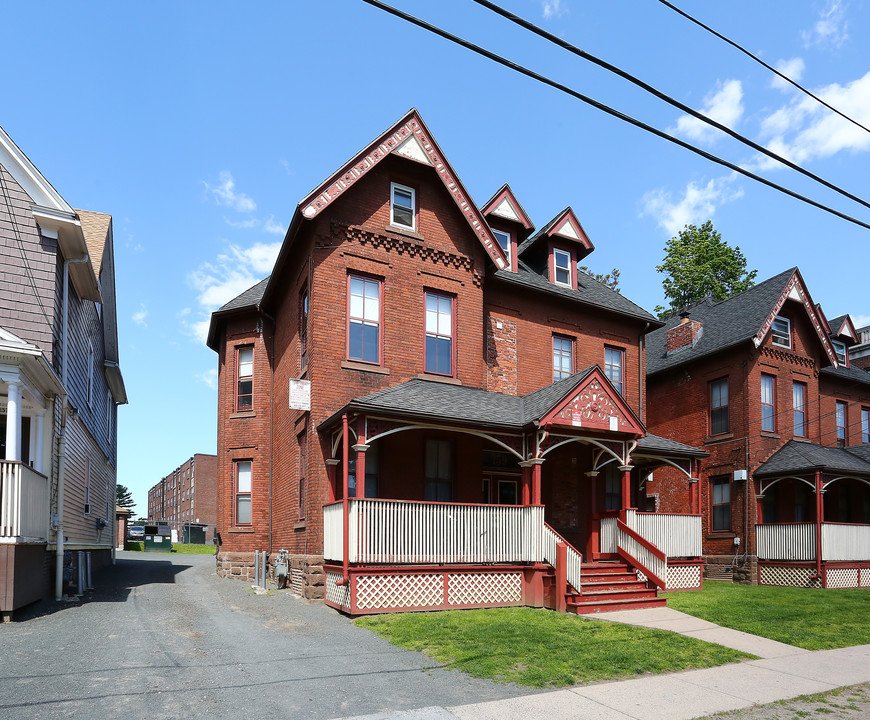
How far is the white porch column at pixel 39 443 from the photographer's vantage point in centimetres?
1377

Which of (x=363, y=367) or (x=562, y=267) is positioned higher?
(x=562, y=267)

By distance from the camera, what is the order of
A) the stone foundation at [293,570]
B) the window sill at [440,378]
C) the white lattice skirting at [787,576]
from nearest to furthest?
1. the stone foundation at [293,570]
2. the window sill at [440,378]
3. the white lattice skirting at [787,576]

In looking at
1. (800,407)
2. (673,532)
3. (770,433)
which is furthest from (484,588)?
(800,407)

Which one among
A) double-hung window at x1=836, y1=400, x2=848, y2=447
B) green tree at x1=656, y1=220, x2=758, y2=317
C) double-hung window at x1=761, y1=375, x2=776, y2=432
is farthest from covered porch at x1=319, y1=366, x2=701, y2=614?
green tree at x1=656, y1=220, x2=758, y2=317

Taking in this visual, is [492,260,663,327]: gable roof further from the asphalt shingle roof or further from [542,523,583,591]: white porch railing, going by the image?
[542,523,583,591]: white porch railing

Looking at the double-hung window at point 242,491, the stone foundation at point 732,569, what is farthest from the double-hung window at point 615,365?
the double-hung window at point 242,491

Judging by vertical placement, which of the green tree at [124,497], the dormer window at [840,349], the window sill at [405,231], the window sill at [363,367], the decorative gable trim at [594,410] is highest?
the window sill at [405,231]

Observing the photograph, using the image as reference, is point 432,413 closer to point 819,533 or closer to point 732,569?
point 819,533

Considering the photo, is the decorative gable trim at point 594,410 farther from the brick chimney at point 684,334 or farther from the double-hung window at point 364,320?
the brick chimney at point 684,334

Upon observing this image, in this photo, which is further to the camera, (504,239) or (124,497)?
(124,497)

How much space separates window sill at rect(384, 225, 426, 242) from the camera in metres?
17.5

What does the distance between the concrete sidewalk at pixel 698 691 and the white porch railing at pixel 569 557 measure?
311 cm

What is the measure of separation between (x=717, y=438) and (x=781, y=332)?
4612 millimetres

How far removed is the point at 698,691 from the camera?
8734mm
